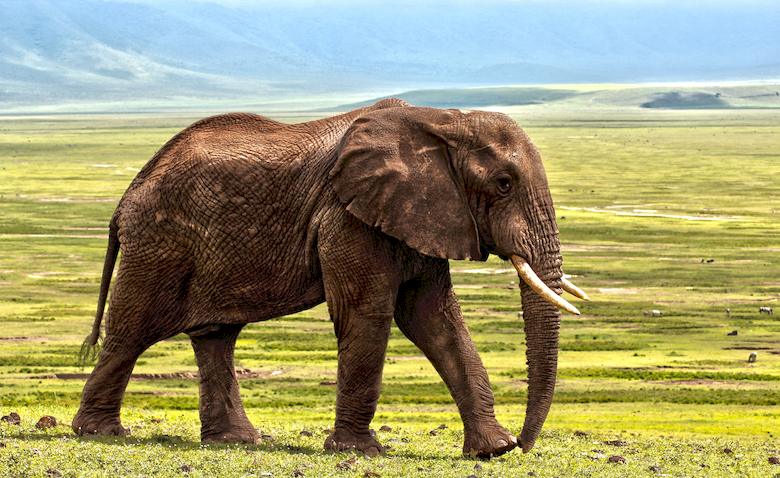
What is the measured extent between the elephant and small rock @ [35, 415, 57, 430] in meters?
Result: 0.39

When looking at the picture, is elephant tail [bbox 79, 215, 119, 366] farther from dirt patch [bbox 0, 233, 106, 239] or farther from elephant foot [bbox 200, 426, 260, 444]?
dirt patch [bbox 0, 233, 106, 239]

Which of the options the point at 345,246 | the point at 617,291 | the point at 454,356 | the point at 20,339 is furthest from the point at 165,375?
the point at 617,291

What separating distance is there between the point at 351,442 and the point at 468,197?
8.09 ft

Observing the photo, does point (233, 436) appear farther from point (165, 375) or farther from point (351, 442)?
point (165, 375)

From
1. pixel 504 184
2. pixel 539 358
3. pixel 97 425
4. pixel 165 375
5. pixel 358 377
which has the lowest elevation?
pixel 165 375

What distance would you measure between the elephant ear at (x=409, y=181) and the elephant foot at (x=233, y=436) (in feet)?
9.90

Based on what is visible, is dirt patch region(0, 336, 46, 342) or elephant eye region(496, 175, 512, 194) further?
dirt patch region(0, 336, 46, 342)

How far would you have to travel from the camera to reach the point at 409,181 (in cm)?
1409

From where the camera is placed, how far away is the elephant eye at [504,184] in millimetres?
13977

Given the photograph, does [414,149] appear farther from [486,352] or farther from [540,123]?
[540,123]

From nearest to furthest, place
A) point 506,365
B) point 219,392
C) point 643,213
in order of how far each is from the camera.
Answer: point 219,392 < point 506,365 < point 643,213

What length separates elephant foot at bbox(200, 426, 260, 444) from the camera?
15.7 meters

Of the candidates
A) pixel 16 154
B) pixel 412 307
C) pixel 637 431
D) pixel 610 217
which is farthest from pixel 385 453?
pixel 16 154

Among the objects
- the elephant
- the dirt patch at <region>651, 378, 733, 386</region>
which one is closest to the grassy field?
the dirt patch at <region>651, 378, 733, 386</region>
